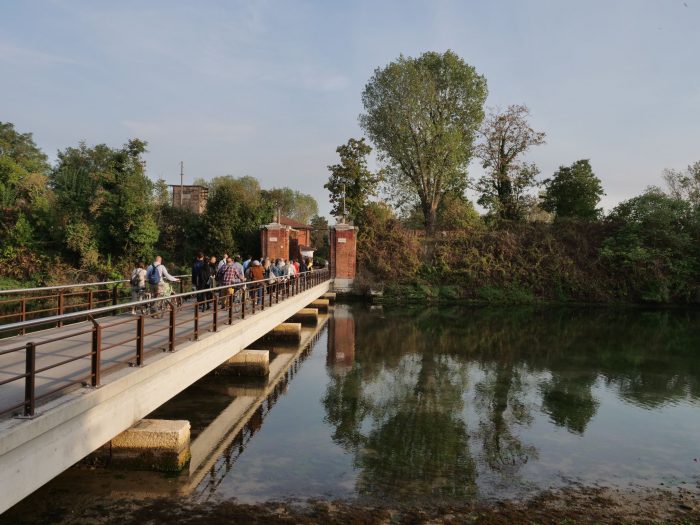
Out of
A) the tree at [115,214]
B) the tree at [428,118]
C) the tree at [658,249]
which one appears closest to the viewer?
the tree at [115,214]

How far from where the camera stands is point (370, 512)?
5859mm

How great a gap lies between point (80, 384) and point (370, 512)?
11.4ft

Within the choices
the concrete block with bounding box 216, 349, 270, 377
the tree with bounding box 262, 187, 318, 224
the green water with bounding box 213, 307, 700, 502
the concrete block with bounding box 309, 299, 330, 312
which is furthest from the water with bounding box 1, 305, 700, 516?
the tree with bounding box 262, 187, 318, 224

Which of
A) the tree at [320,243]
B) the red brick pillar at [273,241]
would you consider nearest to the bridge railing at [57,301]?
the red brick pillar at [273,241]

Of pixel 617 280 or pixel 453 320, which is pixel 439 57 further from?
pixel 453 320

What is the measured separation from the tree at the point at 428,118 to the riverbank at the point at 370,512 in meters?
30.6

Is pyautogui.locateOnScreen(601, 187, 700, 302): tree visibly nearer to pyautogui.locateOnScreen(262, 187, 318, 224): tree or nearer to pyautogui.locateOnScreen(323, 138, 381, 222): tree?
pyautogui.locateOnScreen(323, 138, 381, 222): tree

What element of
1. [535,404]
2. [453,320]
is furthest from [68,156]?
[535,404]

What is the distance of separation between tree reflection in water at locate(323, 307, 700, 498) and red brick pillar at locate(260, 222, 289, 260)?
9.83 metres

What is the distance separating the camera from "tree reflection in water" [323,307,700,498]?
7.51 m

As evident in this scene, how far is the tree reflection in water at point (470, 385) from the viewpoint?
24.6 ft

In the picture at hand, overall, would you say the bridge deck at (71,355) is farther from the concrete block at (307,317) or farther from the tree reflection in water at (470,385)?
the concrete block at (307,317)

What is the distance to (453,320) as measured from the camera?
78.4 feet

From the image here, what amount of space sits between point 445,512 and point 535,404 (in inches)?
216
